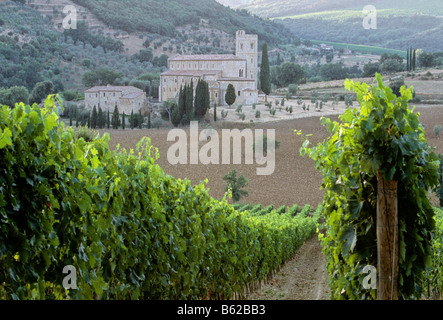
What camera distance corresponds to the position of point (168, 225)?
4.30m

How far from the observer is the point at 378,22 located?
10638 cm

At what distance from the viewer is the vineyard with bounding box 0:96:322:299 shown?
247 centimetres

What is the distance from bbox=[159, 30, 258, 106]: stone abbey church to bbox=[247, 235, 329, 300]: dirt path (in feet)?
136

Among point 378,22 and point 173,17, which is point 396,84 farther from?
point 378,22

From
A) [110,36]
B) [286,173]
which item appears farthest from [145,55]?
[286,173]

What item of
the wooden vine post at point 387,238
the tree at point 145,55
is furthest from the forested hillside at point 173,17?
the wooden vine post at point 387,238

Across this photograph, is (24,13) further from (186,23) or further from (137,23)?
(186,23)

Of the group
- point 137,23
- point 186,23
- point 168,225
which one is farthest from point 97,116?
point 186,23

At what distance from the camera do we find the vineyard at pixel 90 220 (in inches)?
97.3

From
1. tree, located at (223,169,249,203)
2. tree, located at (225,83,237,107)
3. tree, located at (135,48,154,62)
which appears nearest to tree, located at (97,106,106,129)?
tree, located at (225,83,237,107)

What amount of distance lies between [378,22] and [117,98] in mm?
67264

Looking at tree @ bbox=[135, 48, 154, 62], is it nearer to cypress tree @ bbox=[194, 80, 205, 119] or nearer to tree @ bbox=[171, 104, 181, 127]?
cypress tree @ bbox=[194, 80, 205, 119]

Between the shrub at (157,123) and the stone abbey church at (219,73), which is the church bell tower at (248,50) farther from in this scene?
the shrub at (157,123)

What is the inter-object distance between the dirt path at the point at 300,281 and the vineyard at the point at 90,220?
2491 mm
